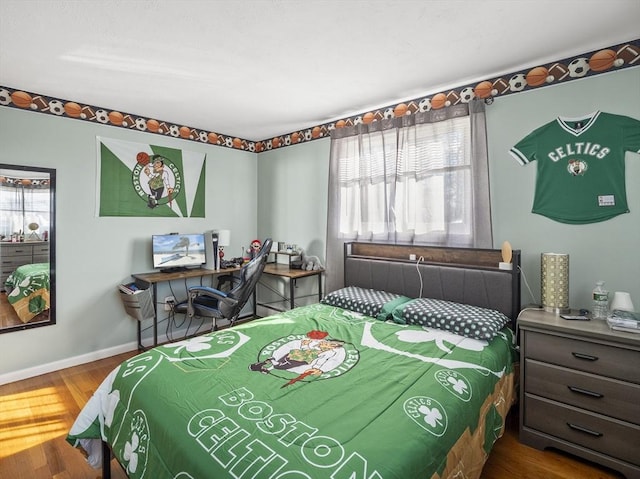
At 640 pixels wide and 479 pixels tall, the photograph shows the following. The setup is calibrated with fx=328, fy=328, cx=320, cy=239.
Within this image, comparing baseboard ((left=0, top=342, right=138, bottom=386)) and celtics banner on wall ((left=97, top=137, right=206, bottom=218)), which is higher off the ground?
celtics banner on wall ((left=97, top=137, right=206, bottom=218))

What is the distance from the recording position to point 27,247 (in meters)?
2.88

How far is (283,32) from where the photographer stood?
1954mm

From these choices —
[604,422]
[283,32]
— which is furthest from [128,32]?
[604,422]

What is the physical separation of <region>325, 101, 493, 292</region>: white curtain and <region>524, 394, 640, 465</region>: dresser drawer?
117cm

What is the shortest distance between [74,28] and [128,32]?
0.96ft

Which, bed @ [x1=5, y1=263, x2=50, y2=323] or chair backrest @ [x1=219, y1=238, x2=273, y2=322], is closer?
bed @ [x1=5, y1=263, x2=50, y2=323]

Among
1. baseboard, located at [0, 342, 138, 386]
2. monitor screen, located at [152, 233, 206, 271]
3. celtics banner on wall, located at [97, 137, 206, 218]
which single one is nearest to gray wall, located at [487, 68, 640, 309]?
monitor screen, located at [152, 233, 206, 271]

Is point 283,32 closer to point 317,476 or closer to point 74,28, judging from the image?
point 74,28

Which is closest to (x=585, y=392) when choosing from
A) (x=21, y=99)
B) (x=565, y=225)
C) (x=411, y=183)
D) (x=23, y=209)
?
(x=565, y=225)

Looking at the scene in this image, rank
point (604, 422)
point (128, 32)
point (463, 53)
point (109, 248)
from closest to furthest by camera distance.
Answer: point (604, 422) → point (128, 32) → point (463, 53) → point (109, 248)

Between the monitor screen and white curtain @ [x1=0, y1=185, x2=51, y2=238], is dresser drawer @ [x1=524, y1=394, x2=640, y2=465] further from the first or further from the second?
white curtain @ [x1=0, y1=185, x2=51, y2=238]

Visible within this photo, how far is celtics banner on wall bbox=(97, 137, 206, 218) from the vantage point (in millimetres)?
3320

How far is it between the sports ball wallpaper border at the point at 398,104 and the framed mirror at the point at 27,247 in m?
0.60

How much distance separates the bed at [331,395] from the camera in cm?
114
